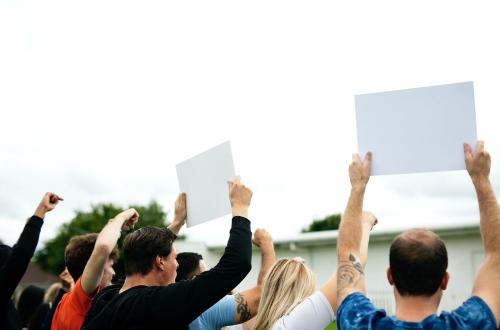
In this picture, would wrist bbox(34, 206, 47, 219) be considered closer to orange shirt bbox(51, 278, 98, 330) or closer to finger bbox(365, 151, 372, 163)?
orange shirt bbox(51, 278, 98, 330)

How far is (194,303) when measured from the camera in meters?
3.22

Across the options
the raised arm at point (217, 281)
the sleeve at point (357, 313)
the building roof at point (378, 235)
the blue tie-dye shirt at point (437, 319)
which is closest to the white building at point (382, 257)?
the building roof at point (378, 235)

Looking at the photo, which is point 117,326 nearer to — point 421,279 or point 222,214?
point 222,214

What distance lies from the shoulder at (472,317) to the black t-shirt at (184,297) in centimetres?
114

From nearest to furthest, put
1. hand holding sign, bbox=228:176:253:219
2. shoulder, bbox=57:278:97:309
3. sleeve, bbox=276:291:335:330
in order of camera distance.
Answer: sleeve, bbox=276:291:335:330
hand holding sign, bbox=228:176:253:219
shoulder, bbox=57:278:97:309

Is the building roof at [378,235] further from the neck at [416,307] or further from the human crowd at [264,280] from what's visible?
the neck at [416,307]

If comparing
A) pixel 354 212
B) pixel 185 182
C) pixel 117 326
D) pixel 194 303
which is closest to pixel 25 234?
pixel 185 182

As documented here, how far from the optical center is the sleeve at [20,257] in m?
4.66

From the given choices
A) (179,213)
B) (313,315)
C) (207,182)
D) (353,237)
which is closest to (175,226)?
(179,213)

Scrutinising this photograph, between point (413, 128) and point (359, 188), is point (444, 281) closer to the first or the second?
point (359, 188)

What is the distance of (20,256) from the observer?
4652 mm

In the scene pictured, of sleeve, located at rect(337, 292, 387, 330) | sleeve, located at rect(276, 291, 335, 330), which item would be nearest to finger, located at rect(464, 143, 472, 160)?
sleeve, located at rect(337, 292, 387, 330)

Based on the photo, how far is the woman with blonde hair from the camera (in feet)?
11.1

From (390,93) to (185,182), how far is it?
173 centimetres
